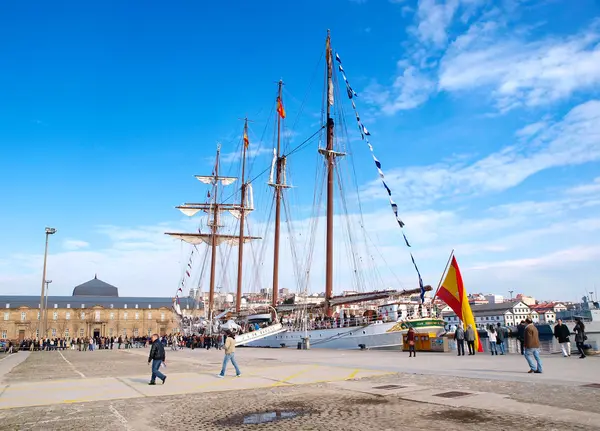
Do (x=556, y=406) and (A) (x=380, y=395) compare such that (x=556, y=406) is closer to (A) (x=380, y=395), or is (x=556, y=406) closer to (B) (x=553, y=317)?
(A) (x=380, y=395)

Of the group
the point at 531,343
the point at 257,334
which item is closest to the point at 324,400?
the point at 531,343

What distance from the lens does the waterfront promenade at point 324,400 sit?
7852mm

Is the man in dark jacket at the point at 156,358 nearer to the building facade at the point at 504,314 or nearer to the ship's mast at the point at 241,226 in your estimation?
the ship's mast at the point at 241,226

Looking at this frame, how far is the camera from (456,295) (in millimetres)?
23172

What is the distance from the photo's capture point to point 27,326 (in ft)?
383

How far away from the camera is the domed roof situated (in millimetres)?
138750

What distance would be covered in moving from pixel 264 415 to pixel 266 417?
190 millimetres

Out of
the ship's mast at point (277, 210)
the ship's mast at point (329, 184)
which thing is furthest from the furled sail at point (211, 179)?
the ship's mast at point (329, 184)

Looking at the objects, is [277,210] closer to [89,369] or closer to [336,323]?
[336,323]

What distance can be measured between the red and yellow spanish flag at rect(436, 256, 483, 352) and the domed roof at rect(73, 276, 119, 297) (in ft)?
444

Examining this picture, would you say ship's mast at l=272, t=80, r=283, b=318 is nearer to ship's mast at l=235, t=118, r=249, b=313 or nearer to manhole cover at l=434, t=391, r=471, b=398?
ship's mast at l=235, t=118, r=249, b=313

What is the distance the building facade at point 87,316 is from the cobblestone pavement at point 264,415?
113 metres

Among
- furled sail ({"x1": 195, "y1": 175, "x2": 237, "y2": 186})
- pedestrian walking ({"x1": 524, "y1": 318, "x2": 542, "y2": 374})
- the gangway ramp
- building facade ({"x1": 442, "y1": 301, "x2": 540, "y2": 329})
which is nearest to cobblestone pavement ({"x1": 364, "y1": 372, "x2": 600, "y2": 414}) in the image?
pedestrian walking ({"x1": 524, "y1": 318, "x2": 542, "y2": 374})

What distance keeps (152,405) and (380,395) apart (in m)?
4.90
